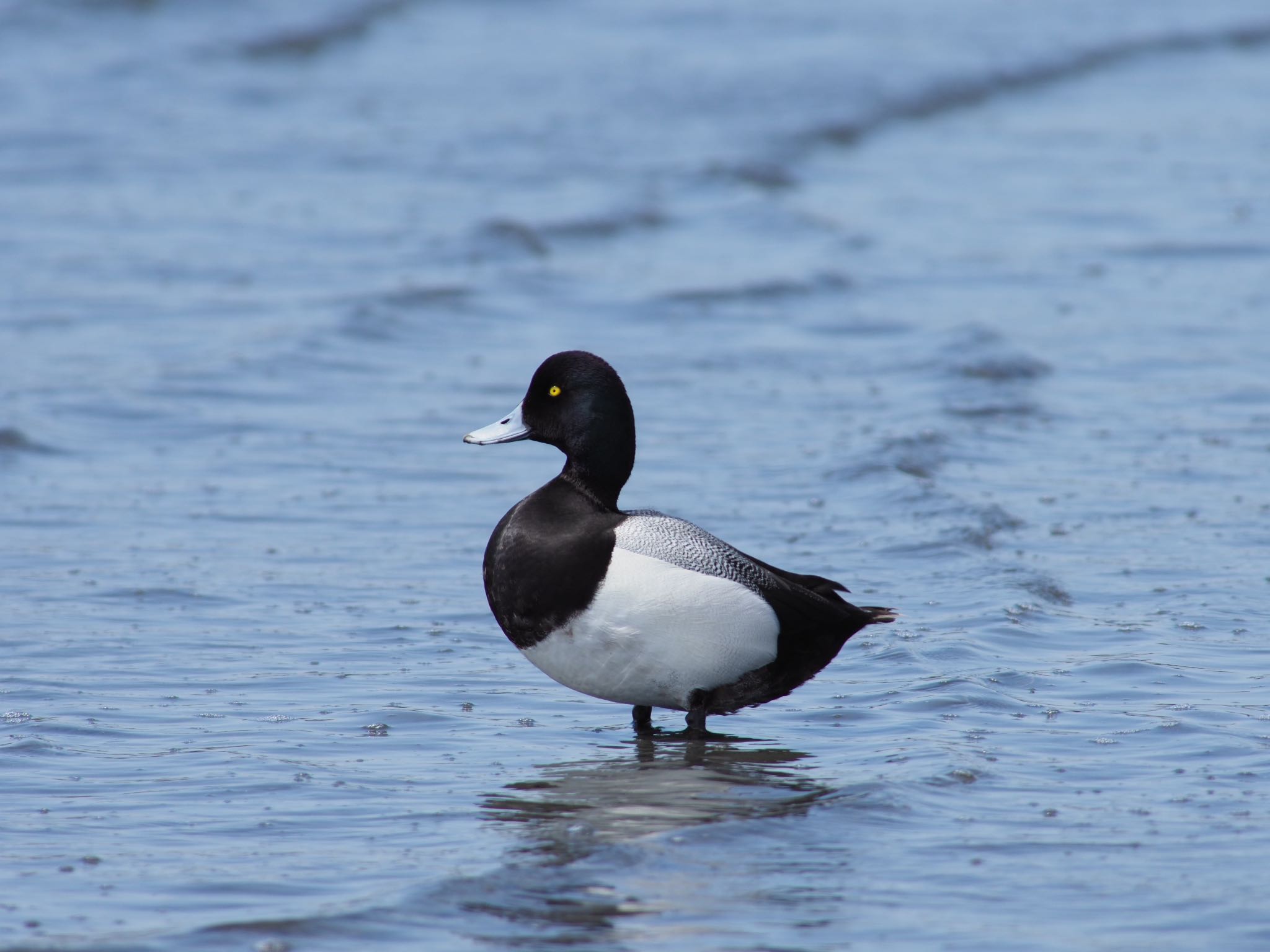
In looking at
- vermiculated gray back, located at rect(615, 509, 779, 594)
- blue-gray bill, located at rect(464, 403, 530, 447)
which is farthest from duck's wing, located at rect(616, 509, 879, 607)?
blue-gray bill, located at rect(464, 403, 530, 447)

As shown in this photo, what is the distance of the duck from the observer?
632cm

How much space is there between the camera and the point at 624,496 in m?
10.4

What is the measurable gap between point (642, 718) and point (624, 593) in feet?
2.65

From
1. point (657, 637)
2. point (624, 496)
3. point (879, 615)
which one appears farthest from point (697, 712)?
point (624, 496)

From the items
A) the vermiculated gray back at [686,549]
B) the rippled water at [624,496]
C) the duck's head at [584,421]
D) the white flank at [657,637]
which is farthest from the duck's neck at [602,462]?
the rippled water at [624,496]

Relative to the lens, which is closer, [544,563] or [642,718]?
[544,563]

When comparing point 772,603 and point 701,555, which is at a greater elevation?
point 701,555

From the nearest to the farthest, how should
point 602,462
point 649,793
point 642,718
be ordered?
1. point 649,793
2. point 602,462
3. point 642,718

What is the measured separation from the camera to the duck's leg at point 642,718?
6.89 metres

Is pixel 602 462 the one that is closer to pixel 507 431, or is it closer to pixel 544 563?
pixel 507 431

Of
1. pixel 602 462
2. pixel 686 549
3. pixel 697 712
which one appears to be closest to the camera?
pixel 686 549

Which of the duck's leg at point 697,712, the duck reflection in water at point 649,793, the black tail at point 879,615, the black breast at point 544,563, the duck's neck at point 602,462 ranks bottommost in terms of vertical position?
the duck reflection in water at point 649,793

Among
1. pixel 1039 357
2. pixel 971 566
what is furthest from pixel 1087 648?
pixel 1039 357

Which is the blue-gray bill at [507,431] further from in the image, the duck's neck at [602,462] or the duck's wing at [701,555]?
the duck's wing at [701,555]
